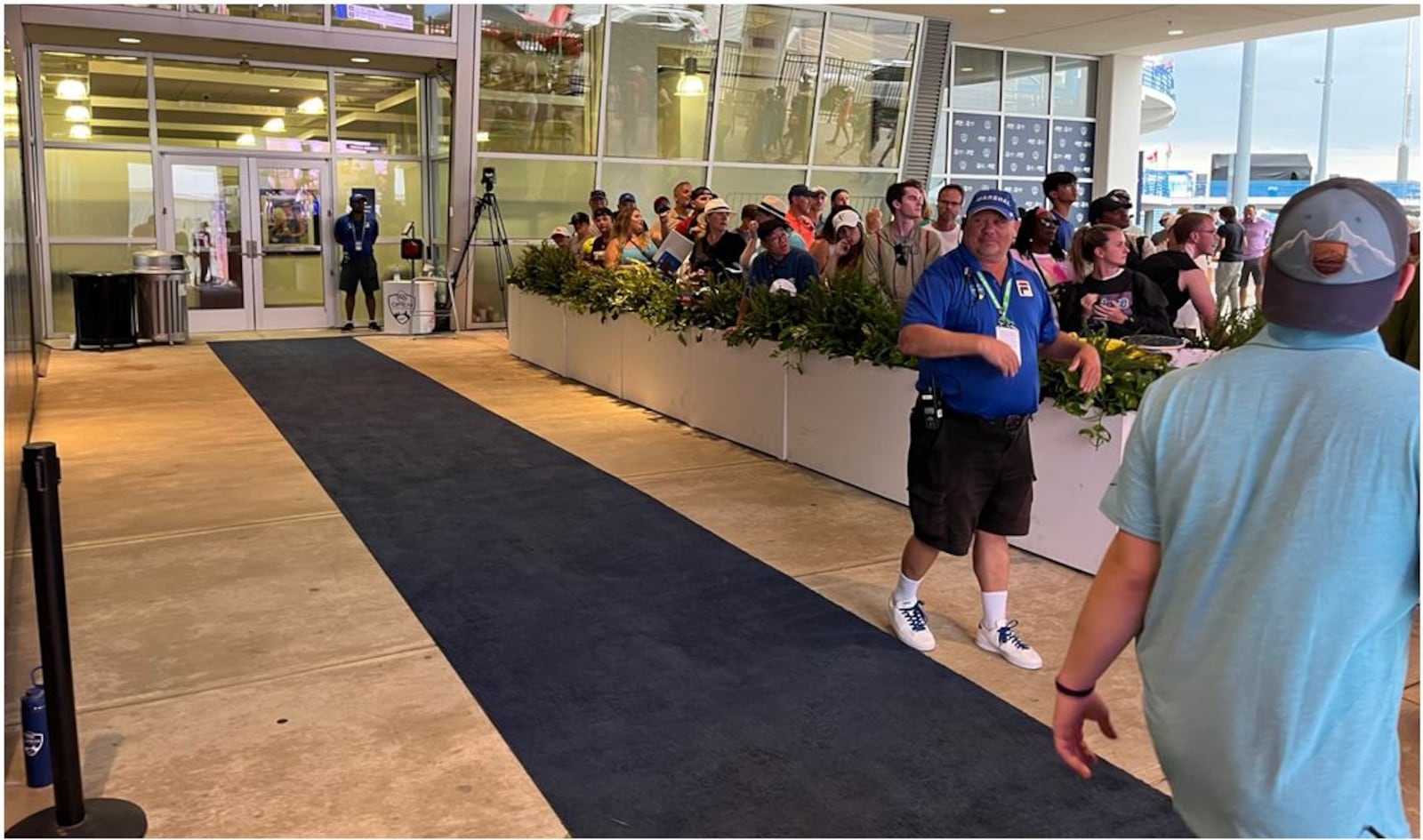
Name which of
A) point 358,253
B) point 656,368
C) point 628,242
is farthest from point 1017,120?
point 656,368

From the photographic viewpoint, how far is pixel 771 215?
7918 mm

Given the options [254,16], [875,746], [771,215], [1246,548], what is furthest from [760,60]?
[1246,548]

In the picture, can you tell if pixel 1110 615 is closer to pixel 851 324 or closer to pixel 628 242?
pixel 851 324

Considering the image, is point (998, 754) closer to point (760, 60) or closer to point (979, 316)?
point (979, 316)

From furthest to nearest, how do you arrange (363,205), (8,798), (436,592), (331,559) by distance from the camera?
(363,205), (331,559), (436,592), (8,798)

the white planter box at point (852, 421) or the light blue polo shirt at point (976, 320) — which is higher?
the light blue polo shirt at point (976, 320)

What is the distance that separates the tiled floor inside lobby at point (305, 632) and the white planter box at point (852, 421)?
13cm

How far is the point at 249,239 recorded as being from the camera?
1505 cm

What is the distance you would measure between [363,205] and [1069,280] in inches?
448

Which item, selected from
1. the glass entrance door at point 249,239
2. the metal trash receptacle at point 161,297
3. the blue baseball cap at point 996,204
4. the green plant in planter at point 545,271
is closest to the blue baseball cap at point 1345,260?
the blue baseball cap at point 996,204

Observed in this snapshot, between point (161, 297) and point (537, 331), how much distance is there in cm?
506

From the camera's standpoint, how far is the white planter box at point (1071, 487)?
194 inches

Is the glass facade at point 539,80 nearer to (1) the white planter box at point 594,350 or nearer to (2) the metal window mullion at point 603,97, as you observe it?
(2) the metal window mullion at point 603,97

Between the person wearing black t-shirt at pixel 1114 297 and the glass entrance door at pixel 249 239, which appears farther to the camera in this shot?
the glass entrance door at pixel 249 239
